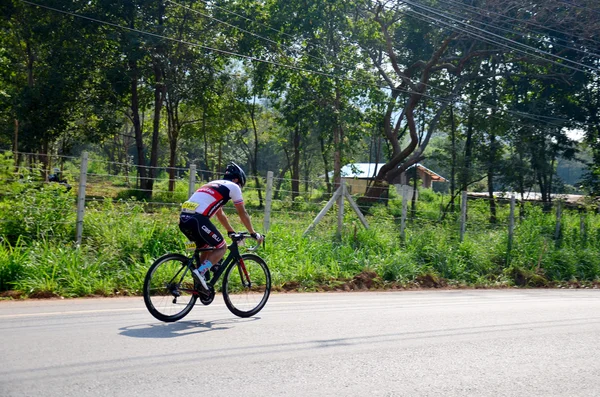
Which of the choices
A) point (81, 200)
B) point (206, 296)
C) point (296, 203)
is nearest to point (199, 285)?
point (206, 296)

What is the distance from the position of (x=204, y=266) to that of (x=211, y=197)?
82 centimetres

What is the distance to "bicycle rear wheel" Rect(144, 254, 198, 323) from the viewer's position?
695cm

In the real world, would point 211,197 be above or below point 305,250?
above

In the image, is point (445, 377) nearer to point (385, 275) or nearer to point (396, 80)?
point (385, 275)

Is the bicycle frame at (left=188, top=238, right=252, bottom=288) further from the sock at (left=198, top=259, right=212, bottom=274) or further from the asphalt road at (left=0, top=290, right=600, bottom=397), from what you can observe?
the asphalt road at (left=0, top=290, right=600, bottom=397)

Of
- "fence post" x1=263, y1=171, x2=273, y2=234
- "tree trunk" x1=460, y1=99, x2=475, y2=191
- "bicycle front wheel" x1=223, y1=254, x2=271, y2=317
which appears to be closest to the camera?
"bicycle front wheel" x1=223, y1=254, x2=271, y2=317

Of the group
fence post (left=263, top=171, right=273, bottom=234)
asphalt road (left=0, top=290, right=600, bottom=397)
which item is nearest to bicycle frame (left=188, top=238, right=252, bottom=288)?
asphalt road (left=0, top=290, right=600, bottom=397)

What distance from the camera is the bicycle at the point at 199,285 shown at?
7.04 meters

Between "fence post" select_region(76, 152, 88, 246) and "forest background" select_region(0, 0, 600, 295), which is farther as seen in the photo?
"forest background" select_region(0, 0, 600, 295)

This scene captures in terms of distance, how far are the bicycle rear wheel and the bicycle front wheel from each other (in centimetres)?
52

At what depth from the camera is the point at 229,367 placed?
17.1ft

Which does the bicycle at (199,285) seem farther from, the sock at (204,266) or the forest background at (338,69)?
the forest background at (338,69)

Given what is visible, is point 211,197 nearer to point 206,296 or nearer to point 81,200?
point 206,296

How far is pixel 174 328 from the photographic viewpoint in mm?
6762
